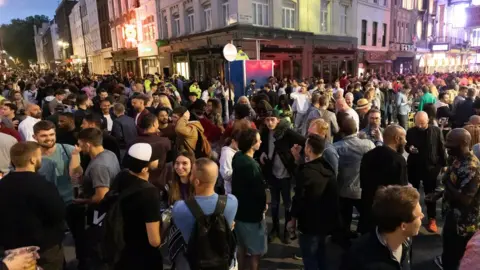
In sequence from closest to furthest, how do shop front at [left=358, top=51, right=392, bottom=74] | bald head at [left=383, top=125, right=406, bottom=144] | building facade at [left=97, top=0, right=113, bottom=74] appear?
bald head at [left=383, top=125, right=406, bottom=144] → shop front at [left=358, top=51, right=392, bottom=74] → building facade at [left=97, top=0, right=113, bottom=74]

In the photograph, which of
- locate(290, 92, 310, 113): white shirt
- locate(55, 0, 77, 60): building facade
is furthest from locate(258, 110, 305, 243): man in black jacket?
locate(55, 0, 77, 60): building facade

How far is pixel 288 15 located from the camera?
799 inches

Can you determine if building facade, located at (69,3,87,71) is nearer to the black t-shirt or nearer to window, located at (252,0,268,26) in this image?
window, located at (252,0,268,26)

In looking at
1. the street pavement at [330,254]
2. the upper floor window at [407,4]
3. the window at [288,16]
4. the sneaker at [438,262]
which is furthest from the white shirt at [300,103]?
the upper floor window at [407,4]

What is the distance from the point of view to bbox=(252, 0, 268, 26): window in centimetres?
1853

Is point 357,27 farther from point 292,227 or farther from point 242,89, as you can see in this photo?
point 292,227

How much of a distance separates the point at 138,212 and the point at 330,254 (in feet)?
9.73

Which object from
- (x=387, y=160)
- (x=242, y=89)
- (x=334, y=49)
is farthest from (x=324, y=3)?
(x=387, y=160)

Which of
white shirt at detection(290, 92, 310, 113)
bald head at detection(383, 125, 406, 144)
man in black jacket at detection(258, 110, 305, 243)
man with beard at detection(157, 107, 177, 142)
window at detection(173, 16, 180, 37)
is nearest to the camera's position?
bald head at detection(383, 125, 406, 144)

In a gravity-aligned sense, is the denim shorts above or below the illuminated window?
below

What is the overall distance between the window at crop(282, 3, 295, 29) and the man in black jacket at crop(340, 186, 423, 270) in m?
19.3

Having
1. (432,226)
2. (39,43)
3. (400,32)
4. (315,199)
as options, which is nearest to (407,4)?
(400,32)

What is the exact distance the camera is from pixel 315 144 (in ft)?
11.3

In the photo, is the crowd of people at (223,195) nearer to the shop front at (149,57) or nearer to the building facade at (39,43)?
the shop front at (149,57)
